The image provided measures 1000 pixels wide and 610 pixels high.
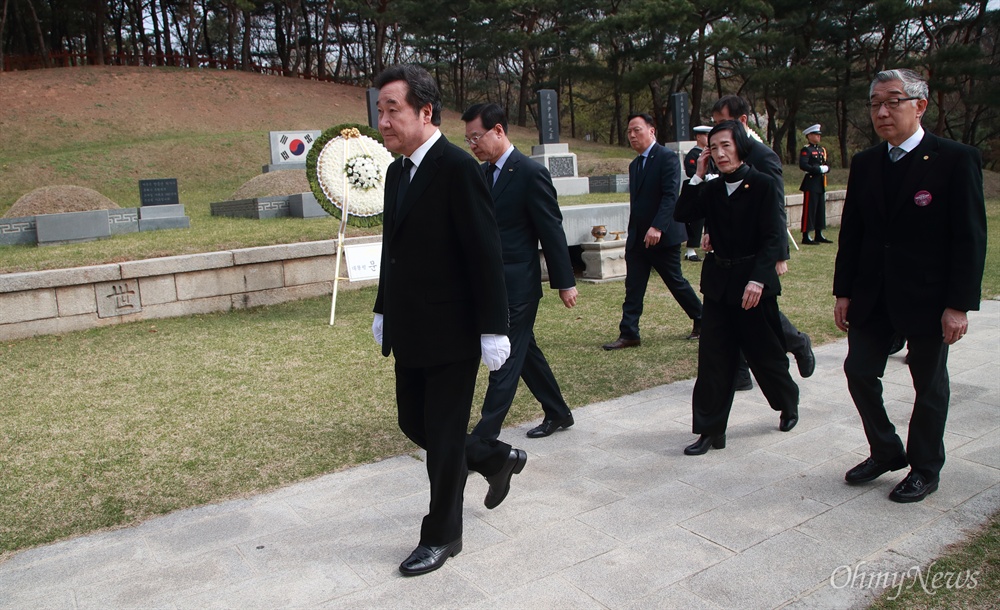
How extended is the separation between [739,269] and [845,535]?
138cm

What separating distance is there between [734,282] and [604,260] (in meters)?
5.54

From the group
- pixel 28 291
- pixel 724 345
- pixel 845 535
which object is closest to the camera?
pixel 845 535

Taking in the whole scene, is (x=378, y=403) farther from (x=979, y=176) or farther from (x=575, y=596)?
(x=979, y=176)

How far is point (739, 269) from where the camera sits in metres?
3.87

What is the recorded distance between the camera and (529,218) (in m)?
4.08

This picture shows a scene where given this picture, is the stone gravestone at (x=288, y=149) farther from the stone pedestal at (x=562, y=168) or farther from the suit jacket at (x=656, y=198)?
the suit jacket at (x=656, y=198)

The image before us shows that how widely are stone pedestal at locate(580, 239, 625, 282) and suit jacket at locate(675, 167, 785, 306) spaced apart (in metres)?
5.32

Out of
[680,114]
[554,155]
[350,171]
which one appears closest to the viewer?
[350,171]

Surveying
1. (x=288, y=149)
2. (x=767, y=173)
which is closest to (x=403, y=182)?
(x=767, y=173)

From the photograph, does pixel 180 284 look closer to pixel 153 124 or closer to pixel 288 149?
pixel 288 149

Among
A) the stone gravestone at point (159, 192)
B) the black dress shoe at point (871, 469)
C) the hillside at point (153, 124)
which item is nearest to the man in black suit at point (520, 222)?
the black dress shoe at point (871, 469)

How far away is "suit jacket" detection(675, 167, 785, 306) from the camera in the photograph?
385cm

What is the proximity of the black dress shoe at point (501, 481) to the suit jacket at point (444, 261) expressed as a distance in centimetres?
70

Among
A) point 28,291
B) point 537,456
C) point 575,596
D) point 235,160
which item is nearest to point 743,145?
point 537,456
